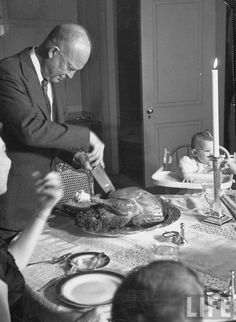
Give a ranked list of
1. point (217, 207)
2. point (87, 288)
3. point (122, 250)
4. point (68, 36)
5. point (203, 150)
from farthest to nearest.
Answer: point (203, 150)
point (68, 36)
point (217, 207)
point (122, 250)
point (87, 288)

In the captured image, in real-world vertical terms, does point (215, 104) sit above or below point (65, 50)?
below

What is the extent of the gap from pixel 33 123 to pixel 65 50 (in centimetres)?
21

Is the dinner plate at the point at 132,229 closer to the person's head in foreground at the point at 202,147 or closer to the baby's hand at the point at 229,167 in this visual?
the baby's hand at the point at 229,167

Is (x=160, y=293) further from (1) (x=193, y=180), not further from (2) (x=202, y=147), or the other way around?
(2) (x=202, y=147)

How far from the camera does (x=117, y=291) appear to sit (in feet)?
0.97

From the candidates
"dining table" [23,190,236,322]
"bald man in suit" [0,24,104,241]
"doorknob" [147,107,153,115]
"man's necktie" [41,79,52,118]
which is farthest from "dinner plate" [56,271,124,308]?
"doorknob" [147,107,153,115]

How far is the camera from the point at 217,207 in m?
0.98

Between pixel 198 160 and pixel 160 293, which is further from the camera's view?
pixel 198 160

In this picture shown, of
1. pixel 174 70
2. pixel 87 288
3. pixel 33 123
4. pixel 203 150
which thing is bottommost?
pixel 87 288

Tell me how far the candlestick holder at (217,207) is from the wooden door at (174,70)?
186cm

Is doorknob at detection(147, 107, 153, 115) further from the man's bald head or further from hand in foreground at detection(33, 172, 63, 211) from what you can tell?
hand in foreground at detection(33, 172, 63, 211)

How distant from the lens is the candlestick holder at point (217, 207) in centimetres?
95

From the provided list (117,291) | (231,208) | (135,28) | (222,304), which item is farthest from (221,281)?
(135,28)

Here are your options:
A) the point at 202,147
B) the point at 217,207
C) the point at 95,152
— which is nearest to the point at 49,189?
the point at 95,152
